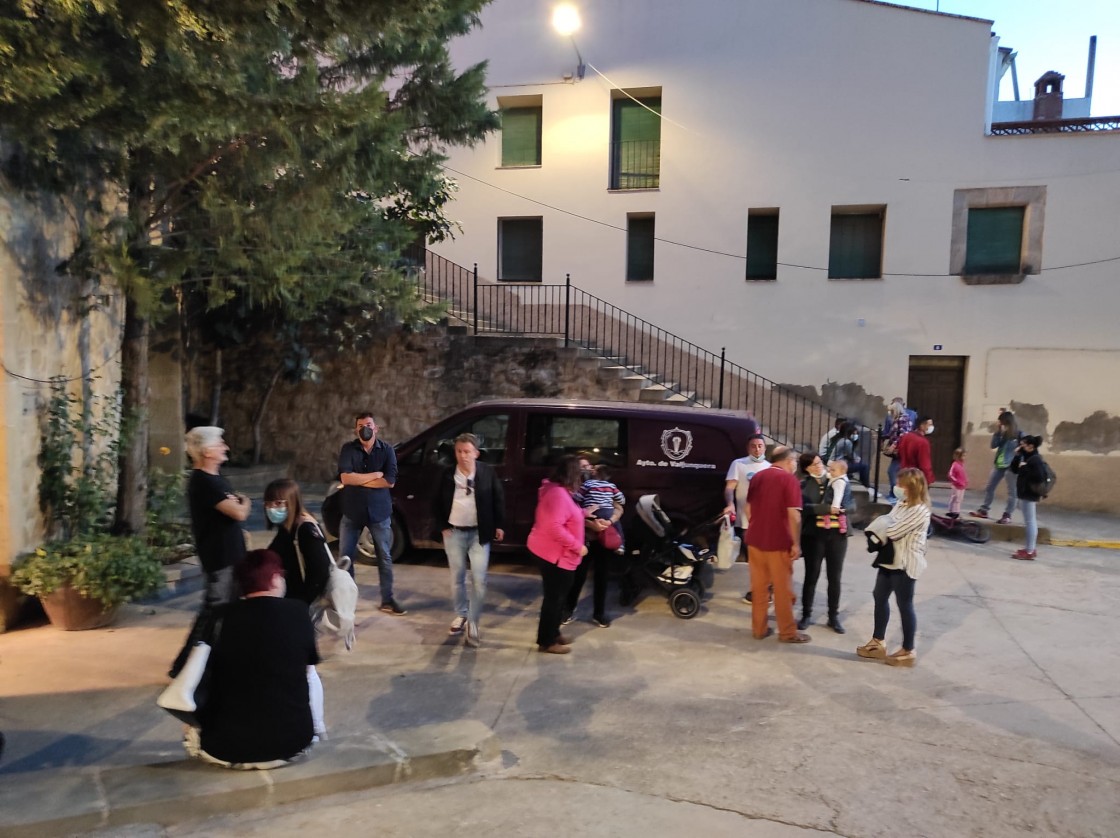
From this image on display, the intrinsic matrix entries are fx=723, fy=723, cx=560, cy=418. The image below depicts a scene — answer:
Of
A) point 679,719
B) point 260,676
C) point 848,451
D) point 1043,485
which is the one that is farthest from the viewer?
point 848,451

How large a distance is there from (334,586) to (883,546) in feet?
12.8

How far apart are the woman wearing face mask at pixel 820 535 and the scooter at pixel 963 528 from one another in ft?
14.2

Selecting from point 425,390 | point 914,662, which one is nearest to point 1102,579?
point 914,662

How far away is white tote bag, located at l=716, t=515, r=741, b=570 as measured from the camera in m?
6.38

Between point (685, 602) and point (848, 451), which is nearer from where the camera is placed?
point (685, 602)

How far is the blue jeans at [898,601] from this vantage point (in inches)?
210

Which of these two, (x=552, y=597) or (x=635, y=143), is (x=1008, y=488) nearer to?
(x=552, y=597)

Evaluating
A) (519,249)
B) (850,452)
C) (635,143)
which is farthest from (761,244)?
(850,452)

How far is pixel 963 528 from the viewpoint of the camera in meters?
9.75

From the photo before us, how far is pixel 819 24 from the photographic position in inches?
516

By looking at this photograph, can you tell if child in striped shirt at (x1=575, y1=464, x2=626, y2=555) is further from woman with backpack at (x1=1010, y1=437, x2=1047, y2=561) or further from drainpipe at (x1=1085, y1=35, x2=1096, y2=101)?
drainpipe at (x1=1085, y1=35, x2=1096, y2=101)

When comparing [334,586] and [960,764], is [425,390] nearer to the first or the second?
[334,586]

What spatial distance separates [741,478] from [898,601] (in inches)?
69.5

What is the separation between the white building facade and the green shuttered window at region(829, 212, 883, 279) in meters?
0.04
